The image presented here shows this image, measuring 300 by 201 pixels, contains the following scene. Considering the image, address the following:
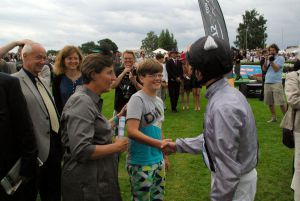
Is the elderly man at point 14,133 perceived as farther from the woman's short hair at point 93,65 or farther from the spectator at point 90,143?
the woman's short hair at point 93,65

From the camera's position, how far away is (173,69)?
11688 millimetres

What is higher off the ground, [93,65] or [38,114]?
[93,65]

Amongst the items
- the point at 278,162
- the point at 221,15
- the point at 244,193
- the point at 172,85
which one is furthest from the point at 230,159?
the point at 172,85

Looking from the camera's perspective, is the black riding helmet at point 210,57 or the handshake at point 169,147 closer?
the black riding helmet at point 210,57

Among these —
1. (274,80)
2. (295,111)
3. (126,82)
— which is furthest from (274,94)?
(295,111)

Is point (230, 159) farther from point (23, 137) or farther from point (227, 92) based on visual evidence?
point (23, 137)

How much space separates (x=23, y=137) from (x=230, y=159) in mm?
1692

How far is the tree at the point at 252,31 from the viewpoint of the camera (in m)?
82.3

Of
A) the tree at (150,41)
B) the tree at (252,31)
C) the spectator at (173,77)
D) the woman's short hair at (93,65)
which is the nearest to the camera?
the woman's short hair at (93,65)

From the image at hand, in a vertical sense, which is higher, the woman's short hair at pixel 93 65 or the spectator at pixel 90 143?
the woman's short hair at pixel 93 65

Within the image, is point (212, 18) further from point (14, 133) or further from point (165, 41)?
point (165, 41)

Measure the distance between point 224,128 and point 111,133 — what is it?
3.43 ft

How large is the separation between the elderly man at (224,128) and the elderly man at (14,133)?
4.66ft

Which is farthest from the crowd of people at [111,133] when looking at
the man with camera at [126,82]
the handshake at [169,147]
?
→ the man with camera at [126,82]
